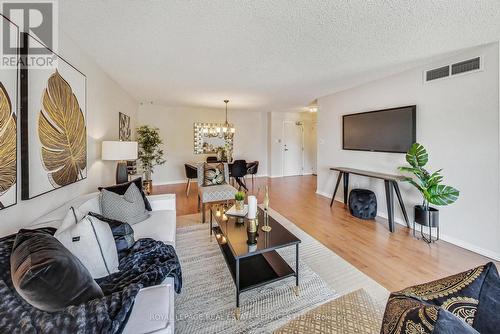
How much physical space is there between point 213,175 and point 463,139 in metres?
3.57

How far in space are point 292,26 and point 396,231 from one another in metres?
2.92

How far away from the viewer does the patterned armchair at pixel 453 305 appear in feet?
1.78

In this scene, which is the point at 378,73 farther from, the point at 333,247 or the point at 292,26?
the point at 333,247

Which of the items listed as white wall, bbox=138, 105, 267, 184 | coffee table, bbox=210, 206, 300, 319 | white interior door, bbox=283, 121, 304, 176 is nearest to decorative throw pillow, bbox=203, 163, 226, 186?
coffee table, bbox=210, 206, 300, 319

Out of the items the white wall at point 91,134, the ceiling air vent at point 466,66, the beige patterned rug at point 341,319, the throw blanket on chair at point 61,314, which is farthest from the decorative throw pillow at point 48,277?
the ceiling air vent at point 466,66

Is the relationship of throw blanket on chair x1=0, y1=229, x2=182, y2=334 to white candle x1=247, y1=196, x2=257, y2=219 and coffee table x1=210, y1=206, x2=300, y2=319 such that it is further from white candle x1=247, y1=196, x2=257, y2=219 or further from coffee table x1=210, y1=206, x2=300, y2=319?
white candle x1=247, y1=196, x2=257, y2=219

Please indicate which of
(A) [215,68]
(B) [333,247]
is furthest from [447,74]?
(A) [215,68]

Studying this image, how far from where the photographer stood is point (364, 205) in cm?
336

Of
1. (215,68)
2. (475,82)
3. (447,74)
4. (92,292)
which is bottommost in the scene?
(92,292)

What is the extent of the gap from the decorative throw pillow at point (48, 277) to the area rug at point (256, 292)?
83 cm

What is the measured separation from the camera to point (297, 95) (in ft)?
15.4

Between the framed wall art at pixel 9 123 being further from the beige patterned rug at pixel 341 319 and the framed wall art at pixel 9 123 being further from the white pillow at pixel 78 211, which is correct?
the beige patterned rug at pixel 341 319

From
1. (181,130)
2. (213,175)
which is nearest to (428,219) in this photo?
(213,175)

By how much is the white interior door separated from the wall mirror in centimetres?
199
